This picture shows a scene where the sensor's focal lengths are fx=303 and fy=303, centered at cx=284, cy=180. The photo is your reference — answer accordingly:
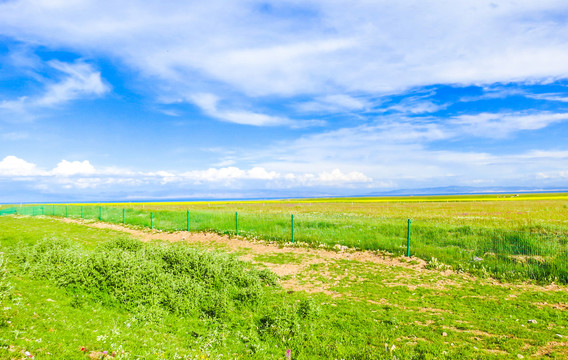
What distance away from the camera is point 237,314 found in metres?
8.22

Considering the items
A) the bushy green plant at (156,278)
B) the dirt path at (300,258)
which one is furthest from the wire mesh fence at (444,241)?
the bushy green plant at (156,278)

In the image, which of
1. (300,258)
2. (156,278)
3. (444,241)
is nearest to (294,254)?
(300,258)

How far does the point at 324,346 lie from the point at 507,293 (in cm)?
806

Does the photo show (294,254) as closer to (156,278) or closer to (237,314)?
(237,314)

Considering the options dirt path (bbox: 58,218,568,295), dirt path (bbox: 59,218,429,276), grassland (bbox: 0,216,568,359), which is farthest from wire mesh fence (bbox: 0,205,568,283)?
grassland (bbox: 0,216,568,359)

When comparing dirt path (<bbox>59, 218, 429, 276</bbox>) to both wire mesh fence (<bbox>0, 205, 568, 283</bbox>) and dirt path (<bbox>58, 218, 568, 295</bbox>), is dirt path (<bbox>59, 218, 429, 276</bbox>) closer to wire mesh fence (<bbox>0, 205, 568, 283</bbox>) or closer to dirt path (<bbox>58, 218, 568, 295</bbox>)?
dirt path (<bbox>58, 218, 568, 295</bbox>)

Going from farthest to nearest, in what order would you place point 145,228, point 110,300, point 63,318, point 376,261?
point 145,228
point 376,261
point 110,300
point 63,318

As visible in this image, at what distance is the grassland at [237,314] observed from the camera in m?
5.51

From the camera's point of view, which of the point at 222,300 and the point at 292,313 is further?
the point at 222,300

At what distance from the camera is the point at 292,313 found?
25.2 ft

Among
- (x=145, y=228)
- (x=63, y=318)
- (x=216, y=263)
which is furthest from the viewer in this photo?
(x=145, y=228)

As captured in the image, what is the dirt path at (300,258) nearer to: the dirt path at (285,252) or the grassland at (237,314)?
the dirt path at (285,252)

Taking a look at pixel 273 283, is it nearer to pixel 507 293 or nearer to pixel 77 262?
pixel 77 262

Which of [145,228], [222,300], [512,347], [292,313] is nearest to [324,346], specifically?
[292,313]
